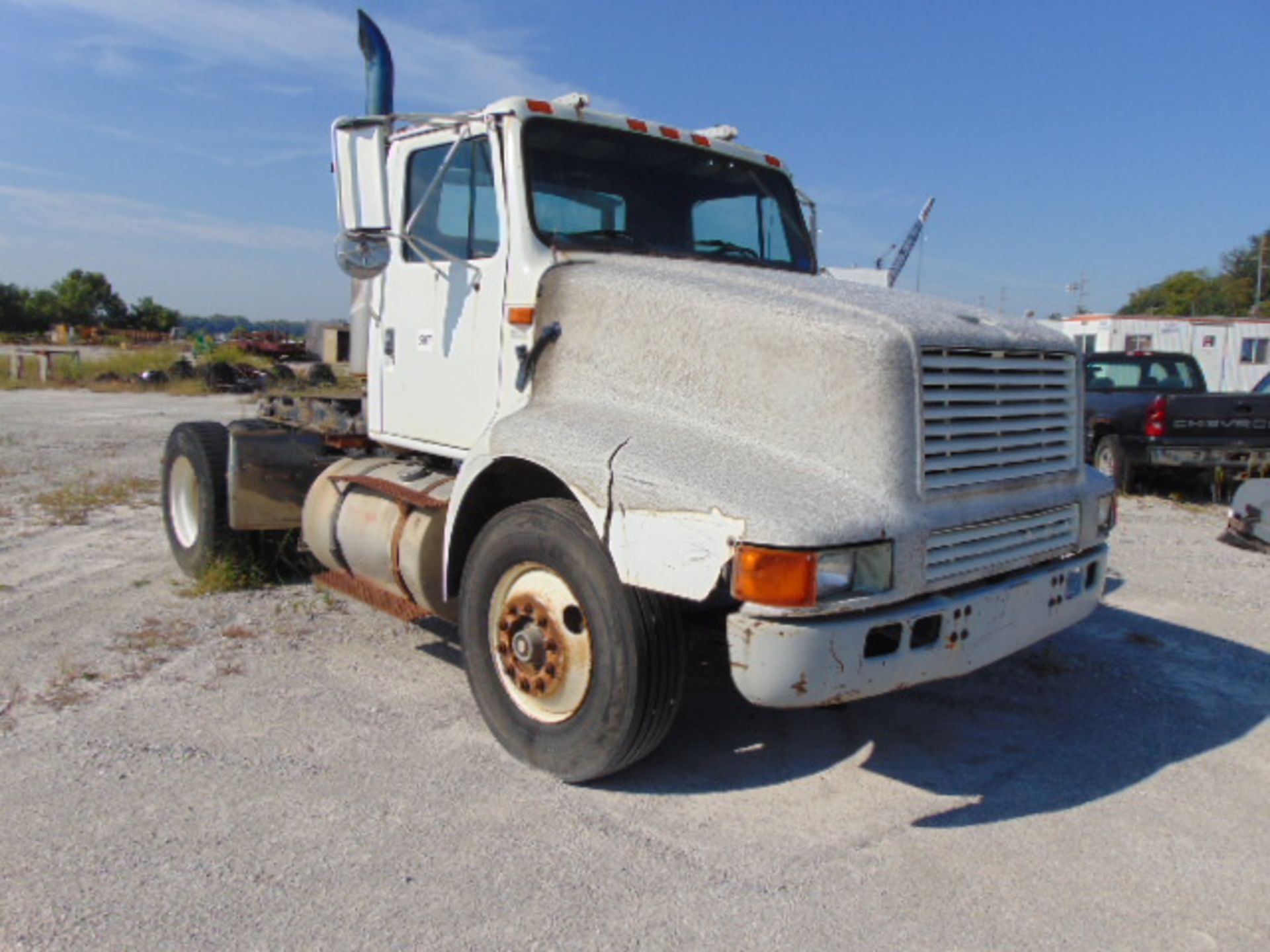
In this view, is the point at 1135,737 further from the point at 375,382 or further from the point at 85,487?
the point at 85,487

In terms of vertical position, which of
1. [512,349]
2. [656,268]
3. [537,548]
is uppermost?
[656,268]

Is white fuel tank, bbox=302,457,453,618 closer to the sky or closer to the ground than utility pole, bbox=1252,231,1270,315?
closer to the ground

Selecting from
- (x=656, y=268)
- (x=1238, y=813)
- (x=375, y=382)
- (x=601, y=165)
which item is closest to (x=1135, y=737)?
(x=1238, y=813)

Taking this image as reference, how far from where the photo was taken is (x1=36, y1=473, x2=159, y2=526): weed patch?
8.82 meters

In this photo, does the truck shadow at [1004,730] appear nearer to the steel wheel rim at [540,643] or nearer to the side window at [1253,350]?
the steel wheel rim at [540,643]

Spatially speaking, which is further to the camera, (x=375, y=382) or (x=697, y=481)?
(x=375, y=382)

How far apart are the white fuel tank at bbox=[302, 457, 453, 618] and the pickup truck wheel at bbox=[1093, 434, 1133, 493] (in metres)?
9.47

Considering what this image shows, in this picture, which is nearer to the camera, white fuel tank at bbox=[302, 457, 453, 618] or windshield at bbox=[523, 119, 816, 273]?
windshield at bbox=[523, 119, 816, 273]

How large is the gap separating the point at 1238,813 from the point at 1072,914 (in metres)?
1.12

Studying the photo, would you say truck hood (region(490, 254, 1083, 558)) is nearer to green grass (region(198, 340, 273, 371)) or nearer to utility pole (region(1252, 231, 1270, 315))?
green grass (region(198, 340, 273, 371))

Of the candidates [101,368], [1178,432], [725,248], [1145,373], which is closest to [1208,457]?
[1178,432]

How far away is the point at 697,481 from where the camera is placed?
3.26 metres

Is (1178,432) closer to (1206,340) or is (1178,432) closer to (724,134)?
(724,134)

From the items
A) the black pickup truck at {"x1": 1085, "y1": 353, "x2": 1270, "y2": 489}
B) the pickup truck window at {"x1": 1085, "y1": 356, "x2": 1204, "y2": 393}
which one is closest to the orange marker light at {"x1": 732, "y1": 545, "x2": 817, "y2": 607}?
the black pickup truck at {"x1": 1085, "y1": 353, "x2": 1270, "y2": 489}
